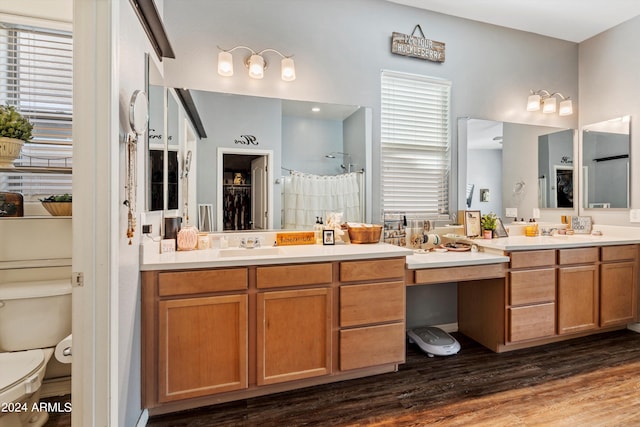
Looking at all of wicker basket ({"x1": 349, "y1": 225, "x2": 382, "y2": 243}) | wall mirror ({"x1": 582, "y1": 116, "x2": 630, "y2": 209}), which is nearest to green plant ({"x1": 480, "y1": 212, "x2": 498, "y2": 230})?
wicker basket ({"x1": 349, "y1": 225, "x2": 382, "y2": 243})

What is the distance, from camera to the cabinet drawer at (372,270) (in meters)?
2.01

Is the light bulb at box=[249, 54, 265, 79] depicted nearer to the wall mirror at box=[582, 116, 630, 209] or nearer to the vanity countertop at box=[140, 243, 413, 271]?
the vanity countertop at box=[140, 243, 413, 271]

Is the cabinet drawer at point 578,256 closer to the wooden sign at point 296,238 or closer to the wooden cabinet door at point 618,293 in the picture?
the wooden cabinet door at point 618,293

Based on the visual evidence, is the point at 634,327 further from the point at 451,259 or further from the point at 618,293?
the point at 451,259

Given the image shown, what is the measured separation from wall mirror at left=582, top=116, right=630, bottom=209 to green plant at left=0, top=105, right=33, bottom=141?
15.3ft

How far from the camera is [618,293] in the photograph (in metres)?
2.81

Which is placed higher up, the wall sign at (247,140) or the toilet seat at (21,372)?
the wall sign at (247,140)

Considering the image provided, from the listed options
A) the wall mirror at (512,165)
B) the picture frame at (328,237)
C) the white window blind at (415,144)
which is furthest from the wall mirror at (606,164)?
the picture frame at (328,237)

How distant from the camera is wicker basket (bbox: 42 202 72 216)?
1771mm

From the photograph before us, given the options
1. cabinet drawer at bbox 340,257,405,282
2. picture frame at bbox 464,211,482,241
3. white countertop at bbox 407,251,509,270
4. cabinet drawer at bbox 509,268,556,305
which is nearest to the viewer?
cabinet drawer at bbox 340,257,405,282

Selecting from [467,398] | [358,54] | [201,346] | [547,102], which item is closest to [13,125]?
[201,346]

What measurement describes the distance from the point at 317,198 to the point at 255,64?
1.08 m

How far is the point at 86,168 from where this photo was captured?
3.76 ft

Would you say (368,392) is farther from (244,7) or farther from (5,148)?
(244,7)
